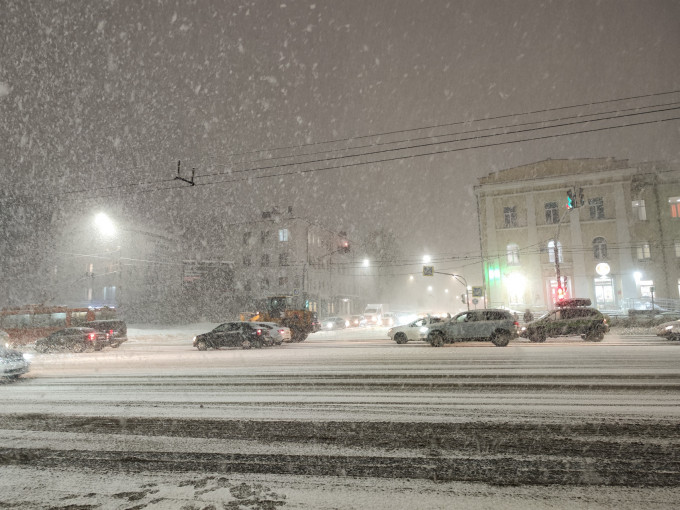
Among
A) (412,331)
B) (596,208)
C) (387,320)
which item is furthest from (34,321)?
(596,208)

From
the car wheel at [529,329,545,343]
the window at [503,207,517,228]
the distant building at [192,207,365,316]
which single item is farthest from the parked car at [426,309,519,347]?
the distant building at [192,207,365,316]

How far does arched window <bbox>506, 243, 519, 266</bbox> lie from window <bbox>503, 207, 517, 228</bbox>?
2.21 metres

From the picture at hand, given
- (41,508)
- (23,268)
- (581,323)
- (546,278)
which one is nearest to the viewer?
(41,508)

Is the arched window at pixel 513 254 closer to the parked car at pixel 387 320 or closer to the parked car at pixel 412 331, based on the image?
the parked car at pixel 387 320

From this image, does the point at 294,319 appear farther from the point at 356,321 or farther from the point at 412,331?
the point at 356,321

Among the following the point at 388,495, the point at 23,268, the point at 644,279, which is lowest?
the point at 388,495

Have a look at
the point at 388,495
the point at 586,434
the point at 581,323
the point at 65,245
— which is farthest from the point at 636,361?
the point at 65,245

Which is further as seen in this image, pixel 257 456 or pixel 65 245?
pixel 65 245

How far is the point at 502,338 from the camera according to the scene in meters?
18.8

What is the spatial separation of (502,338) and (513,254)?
A: 28652 millimetres

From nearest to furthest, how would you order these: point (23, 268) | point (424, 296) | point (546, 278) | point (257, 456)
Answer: point (257, 456), point (546, 278), point (23, 268), point (424, 296)

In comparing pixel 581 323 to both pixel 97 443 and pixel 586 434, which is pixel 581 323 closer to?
pixel 586 434

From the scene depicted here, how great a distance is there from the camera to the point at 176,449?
16.9ft

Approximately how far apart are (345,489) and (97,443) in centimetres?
342
